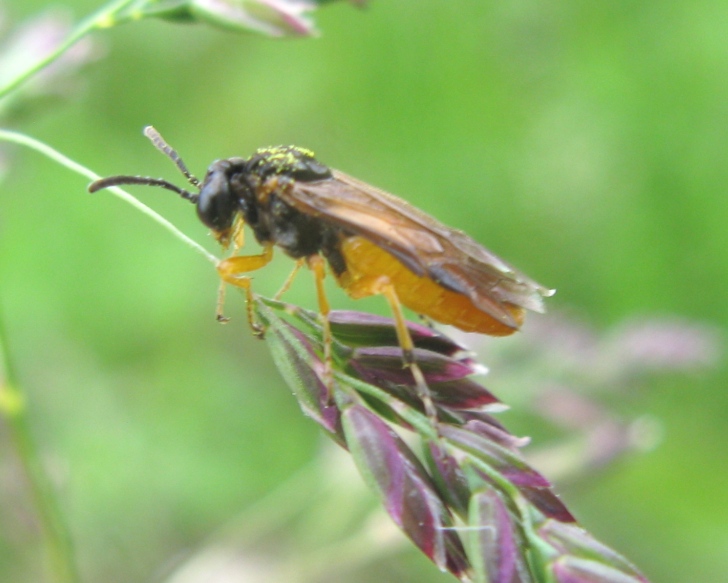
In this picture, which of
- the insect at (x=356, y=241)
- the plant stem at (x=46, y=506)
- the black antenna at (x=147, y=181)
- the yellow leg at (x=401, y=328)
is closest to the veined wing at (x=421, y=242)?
the insect at (x=356, y=241)

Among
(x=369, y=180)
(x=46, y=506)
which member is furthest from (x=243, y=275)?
(x=369, y=180)

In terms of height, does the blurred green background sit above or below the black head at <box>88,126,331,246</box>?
above

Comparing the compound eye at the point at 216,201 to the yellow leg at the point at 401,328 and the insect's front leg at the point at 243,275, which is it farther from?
the yellow leg at the point at 401,328

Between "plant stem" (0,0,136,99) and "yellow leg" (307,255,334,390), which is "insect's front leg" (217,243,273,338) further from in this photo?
"plant stem" (0,0,136,99)

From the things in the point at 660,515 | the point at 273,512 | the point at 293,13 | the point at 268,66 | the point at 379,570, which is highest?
the point at 268,66

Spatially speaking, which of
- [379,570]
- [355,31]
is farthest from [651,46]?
[379,570]

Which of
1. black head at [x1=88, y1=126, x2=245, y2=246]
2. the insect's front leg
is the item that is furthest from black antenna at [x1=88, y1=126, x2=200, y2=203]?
the insect's front leg

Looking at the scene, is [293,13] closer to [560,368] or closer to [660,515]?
[560,368]
